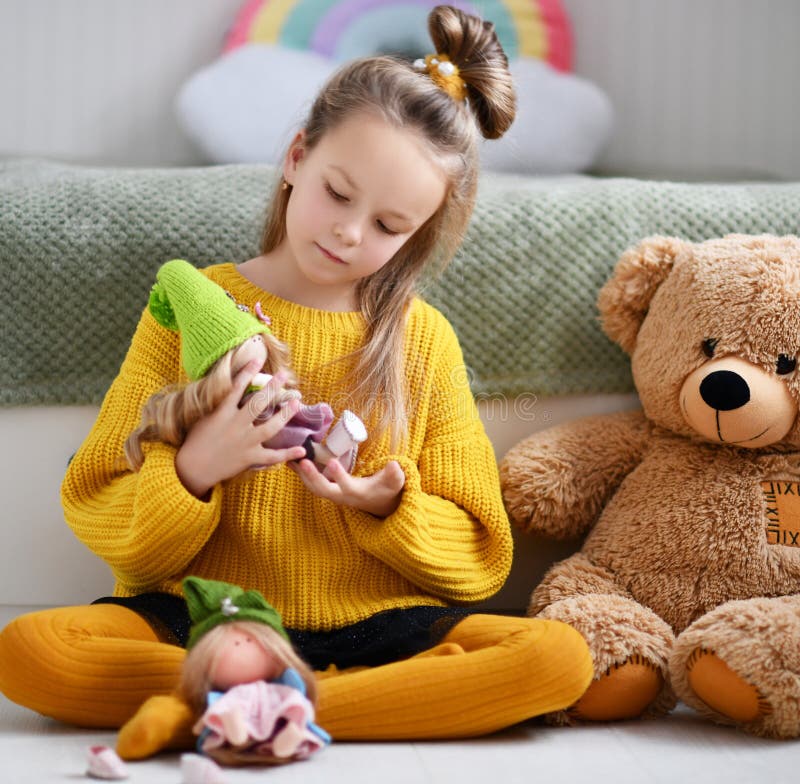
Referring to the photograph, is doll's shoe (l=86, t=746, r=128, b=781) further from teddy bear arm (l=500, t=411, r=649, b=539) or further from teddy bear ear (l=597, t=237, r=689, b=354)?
teddy bear ear (l=597, t=237, r=689, b=354)

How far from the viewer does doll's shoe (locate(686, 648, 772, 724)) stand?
38.8 inches

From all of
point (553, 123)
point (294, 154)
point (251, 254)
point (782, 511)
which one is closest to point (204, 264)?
point (251, 254)

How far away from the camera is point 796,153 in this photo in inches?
82.0

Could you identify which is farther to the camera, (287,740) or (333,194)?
(333,194)

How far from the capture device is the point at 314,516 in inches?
44.8

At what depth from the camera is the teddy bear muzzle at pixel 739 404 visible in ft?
3.73

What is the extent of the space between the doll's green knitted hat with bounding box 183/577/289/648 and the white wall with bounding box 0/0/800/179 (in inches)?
49.4

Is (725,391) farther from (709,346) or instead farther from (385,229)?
(385,229)

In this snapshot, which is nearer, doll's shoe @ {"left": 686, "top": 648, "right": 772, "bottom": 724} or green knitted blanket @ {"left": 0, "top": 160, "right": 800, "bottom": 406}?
doll's shoe @ {"left": 686, "top": 648, "right": 772, "bottom": 724}

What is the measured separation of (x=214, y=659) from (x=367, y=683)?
15 cm

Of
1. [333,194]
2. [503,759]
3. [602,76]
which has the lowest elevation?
[503,759]

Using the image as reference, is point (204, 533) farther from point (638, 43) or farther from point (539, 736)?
point (638, 43)

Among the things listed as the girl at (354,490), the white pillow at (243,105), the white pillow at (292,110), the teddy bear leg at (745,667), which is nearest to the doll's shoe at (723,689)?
the teddy bear leg at (745,667)

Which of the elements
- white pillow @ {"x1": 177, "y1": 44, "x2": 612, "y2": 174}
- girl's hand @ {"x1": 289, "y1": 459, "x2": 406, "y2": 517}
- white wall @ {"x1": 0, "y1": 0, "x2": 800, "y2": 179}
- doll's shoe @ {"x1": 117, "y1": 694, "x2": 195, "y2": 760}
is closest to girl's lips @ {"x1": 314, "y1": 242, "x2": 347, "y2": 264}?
girl's hand @ {"x1": 289, "y1": 459, "x2": 406, "y2": 517}
